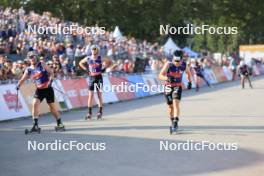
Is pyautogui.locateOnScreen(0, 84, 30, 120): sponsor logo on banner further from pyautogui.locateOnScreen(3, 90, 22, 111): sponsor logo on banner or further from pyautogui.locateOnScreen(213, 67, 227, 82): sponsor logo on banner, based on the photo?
pyautogui.locateOnScreen(213, 67, 227, 82): sponsor logo on banner

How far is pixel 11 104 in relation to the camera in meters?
17.9

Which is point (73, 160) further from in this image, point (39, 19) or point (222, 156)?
point (39, 19)

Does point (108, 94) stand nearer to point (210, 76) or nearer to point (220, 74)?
point (210, 76)

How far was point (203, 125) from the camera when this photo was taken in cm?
1477

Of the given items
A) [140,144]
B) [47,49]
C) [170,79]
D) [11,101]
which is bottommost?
[140,144]

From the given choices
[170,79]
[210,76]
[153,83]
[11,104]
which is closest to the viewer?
[170,79]

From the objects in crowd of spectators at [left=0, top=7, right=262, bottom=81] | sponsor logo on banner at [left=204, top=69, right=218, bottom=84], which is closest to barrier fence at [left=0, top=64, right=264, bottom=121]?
crowd of spectators at [left=0, top=7, right=262, bottom=81]

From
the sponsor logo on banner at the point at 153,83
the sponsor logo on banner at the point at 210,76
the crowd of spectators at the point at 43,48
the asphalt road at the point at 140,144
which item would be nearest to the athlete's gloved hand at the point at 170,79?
the asphalt road at the point at 140,144

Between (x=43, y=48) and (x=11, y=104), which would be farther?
(x=43, y=48)

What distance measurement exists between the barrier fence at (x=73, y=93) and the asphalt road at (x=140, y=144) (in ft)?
2.10

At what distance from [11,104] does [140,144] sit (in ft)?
24.0

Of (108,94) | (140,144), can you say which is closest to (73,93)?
(108,94)

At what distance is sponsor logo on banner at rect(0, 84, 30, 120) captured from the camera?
17547 millimetres

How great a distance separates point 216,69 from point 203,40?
50326 mm
